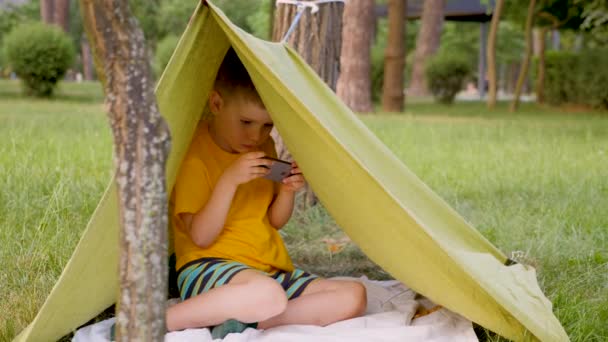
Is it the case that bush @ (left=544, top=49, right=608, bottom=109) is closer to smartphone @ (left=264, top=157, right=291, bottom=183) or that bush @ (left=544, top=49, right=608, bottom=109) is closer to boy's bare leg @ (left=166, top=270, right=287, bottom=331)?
smartphone @ (left=264, top=157, right=291, bottom=183)

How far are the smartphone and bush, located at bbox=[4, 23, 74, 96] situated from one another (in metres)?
14.0

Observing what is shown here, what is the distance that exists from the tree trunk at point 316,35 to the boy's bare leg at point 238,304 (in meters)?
1.96

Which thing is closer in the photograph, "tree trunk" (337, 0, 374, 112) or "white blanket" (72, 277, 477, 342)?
"white blanket" (72, 277, 477, 342)

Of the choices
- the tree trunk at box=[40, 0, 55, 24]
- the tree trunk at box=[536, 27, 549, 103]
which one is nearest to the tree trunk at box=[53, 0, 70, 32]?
the tree trunk at box=[40, 0, 55, 24]

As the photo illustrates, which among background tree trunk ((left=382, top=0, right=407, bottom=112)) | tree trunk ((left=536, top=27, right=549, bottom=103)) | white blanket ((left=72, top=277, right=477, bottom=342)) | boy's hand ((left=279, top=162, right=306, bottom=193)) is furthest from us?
tree trunk ((left=536, top=27, right=549, bottom=103))

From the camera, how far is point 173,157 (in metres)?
2.73

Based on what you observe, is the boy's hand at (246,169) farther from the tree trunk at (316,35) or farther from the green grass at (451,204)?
the tree trunk at (316,35)

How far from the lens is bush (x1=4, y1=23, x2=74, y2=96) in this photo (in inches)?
629

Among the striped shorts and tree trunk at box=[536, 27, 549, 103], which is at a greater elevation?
the striped shorts

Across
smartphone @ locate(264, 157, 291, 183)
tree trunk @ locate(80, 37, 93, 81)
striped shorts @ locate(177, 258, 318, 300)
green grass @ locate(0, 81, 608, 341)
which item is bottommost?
tree trunk @ locate(80, 37, 93, 81)

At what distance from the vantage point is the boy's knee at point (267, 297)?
8.57 ft

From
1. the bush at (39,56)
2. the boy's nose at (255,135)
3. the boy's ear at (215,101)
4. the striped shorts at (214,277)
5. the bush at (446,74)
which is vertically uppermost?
the boy's ear at (215,101)

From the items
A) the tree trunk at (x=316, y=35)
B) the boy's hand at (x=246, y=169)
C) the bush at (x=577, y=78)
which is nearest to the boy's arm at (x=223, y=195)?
the boy's hand at (x=246, y=169)

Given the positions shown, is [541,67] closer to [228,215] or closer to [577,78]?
Answer: [577,78]
